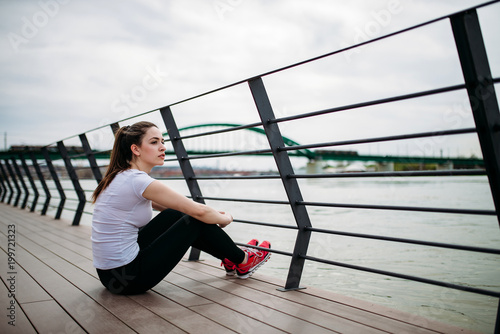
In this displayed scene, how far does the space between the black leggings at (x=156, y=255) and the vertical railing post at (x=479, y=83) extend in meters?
1.24

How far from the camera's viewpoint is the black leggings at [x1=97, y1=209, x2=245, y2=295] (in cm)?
183

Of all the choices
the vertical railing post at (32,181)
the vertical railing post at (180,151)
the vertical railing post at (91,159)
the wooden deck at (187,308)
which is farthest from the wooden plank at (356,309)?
the vertical railing post at (32,181)

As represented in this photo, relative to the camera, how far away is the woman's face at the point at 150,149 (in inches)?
78.0

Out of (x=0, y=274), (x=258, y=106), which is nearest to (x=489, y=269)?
(x=258, y=106)

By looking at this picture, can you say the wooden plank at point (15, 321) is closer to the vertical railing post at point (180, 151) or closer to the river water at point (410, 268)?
the vertical railing post at point (180, 151)

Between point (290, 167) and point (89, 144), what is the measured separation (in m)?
2.96

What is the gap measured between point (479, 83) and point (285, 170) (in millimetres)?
1004

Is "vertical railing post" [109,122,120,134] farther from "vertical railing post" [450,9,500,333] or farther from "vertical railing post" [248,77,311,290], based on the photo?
"vertical railing post" [450,9,500,333]

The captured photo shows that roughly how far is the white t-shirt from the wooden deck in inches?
7.6

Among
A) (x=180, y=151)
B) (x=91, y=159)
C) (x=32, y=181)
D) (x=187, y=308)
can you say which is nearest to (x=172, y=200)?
(x=187, y=308)

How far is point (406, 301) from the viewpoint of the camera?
2420mm

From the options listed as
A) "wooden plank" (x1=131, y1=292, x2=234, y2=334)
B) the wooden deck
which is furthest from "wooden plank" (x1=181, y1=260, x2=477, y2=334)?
"wooden plank" (x1=131, y1=292, x2=234, y2=334)

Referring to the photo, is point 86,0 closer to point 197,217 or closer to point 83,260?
point 83,260

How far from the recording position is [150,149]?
1989 mm
